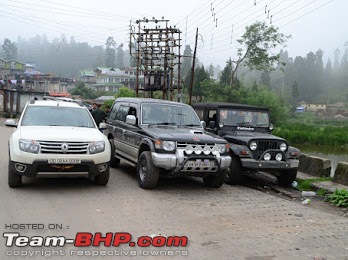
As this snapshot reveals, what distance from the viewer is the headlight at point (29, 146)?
673 cm

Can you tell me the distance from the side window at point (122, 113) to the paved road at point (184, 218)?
2045mm

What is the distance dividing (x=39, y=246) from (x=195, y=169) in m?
3.59

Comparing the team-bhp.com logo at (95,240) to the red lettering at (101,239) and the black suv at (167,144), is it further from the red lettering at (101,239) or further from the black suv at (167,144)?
the black suv at (167,144)

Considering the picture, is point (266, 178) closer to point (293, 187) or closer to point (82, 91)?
point (293, 187)

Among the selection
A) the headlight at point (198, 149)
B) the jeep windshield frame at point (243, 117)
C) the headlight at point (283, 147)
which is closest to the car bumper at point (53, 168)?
the headlight at point (198, 149)

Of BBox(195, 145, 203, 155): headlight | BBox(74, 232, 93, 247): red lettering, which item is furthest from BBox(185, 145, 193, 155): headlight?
BBox(74, 232, 93, 247): red lettering

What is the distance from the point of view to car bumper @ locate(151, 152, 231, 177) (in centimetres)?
732

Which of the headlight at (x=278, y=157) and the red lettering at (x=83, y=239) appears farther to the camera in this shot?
the headlight at (x=278, y=157)

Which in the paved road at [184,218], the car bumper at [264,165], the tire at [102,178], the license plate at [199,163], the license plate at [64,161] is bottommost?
the paved road at [184,218]

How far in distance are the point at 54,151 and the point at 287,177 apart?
529 centimetres

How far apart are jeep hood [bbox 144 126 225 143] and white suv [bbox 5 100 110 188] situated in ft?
3.46

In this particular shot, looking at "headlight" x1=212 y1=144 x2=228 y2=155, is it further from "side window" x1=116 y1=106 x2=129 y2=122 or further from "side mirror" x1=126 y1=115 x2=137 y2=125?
"side window" x1=116 y1=106 x2=129 y2=122

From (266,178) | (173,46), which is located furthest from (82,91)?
(266,178)

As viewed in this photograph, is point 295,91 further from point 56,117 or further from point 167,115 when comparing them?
point 56,117
